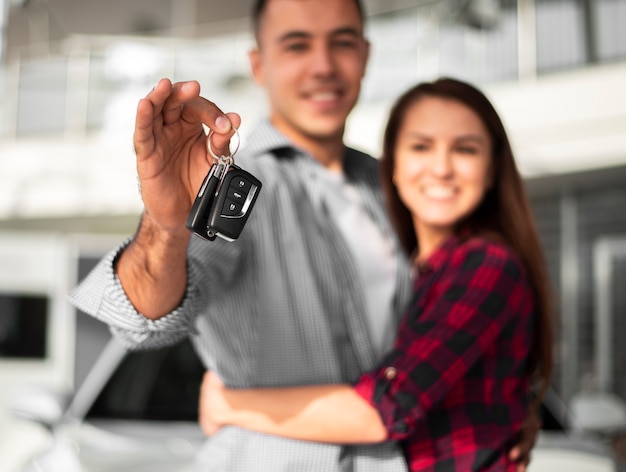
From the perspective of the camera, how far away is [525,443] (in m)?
1.55

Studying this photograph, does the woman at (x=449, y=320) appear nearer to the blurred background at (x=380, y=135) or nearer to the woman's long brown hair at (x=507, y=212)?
the woman's long brown hair at (x=507, y=212)

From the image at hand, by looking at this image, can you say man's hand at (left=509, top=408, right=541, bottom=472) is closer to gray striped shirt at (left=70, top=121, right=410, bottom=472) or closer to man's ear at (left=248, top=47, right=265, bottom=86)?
gray striped shirt at (left=70, top=121, right=410, bottom=472)

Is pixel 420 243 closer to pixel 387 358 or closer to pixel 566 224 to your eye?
pixel 387 358

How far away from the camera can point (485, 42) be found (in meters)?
7.84

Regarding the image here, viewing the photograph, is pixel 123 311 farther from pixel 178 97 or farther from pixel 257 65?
pixel 257 65

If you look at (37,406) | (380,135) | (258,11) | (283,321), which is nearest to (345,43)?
(258,11)

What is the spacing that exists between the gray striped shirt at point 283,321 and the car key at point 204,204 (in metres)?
0.31

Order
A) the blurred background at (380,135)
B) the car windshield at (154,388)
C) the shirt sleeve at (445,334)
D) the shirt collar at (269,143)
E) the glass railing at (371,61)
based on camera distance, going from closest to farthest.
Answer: the shirt sleeve at (445,334) < the shirt collar at (269,143) < the car windshield at (154,388) < the blurred background at (380,135) < the glass railing at (371,61)

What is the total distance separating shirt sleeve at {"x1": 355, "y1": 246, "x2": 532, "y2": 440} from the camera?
4.43 ft

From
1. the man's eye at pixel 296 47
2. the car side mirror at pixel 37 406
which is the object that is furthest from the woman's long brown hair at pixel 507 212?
the car side mirror at pixel 37 406

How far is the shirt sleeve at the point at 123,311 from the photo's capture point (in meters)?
1.18

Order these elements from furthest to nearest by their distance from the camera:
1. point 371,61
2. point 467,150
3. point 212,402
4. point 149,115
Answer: point 371,61 → point 467,150 → point 212,402 → point 149,115

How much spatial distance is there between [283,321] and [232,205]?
483 millimetres

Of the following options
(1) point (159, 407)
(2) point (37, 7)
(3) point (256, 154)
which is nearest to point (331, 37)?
(3) point (256, 154)
